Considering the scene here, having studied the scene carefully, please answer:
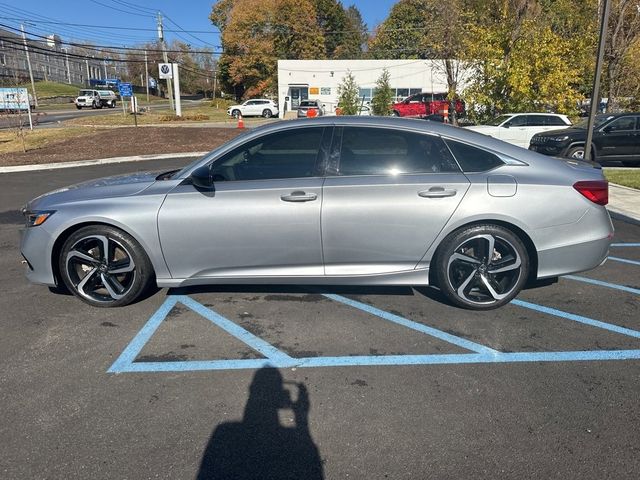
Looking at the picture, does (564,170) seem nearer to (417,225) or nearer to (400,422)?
(417,225)

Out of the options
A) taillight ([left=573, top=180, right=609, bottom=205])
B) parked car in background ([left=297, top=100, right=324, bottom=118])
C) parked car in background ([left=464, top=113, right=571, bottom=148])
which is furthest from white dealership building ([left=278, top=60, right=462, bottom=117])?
taillight ([left=573, top=180, right=609, bottom=205])

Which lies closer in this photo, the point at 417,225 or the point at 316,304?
the point at 417,225

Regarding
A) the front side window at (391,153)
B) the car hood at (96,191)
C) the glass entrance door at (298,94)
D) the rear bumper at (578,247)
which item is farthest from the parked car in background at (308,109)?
the rear bumper at (578,247)

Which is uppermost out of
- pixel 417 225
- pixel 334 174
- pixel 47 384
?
pixel 334 174

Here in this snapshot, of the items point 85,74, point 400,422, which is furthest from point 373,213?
point 85,74

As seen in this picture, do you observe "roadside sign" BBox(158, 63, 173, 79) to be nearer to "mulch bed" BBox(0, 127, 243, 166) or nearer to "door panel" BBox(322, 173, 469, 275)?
"mulch bed" BBox(0, 127, 243, 166)

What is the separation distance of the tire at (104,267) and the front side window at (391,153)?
187 centimetres

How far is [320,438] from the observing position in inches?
96.0

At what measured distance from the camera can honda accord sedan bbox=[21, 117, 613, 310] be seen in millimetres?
3701

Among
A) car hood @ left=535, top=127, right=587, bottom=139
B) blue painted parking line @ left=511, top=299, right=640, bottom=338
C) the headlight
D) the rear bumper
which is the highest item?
car hood @ left=535, top=127, right=587, bottom=139

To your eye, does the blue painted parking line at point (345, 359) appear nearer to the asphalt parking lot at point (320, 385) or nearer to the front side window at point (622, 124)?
the asphalt parking lot at point (320, 385)

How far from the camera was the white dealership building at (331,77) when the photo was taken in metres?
39.4

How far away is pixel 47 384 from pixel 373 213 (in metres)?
2.56

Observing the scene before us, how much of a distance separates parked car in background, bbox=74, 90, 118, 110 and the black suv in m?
53.2
